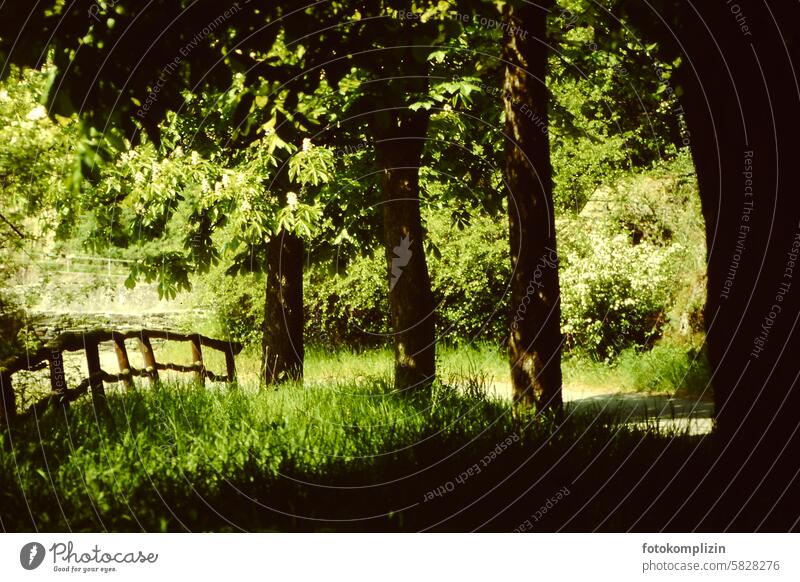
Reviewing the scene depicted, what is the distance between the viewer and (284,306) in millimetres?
11812

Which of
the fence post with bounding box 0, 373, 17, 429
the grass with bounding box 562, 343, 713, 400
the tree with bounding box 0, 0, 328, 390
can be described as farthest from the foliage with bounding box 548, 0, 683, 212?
the fence post with bounding box 0, 373, 17, 429

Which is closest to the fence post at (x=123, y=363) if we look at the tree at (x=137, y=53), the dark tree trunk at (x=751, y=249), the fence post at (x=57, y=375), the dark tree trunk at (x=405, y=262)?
the fence post at (x=57, y=375)

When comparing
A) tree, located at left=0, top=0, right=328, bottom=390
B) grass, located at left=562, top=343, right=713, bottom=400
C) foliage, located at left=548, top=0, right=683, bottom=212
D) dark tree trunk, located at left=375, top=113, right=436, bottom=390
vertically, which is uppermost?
foliage, located at left=548, top=0, right=683, bottom=212

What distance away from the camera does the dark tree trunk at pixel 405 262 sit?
9.09 meters

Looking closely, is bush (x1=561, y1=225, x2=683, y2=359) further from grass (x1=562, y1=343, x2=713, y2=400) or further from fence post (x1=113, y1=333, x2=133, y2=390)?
fence post (x1=113, y1=333, x2=133, y2=390)

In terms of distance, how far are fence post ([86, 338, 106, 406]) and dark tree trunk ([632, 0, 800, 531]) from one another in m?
5.23

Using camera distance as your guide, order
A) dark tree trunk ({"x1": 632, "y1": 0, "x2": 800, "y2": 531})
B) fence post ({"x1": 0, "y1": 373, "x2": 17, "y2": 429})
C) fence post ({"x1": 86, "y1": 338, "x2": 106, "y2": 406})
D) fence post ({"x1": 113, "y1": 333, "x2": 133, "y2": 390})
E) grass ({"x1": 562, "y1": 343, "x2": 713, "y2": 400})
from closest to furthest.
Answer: dark tree trunk ({"x1": 632, "y1": 0, "x2": 800, "y2": 531}) < fence post ({"x1": 0, "y1": 373, "x2": 17, "y2": 429}) < fence post ({"x1": 86, "y1": 338, "x2": 106, "y2": 406}) < fence post ({"x1": 113, "y1": 333, "x2": 133, "y2": 390}) < grass ({"x1": 562, "y1": 343, "x2": 713, "y2": 400})

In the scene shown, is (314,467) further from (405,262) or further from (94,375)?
(405,262)

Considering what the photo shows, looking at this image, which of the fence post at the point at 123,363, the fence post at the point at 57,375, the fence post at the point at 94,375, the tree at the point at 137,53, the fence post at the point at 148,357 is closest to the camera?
the tree at the point at 137,53

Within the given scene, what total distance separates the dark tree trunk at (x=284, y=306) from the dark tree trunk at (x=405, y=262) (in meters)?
2.78

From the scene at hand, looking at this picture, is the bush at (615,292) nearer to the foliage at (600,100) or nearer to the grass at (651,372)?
the grass at (651,372)

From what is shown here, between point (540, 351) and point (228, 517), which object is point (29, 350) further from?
point (540, 351)

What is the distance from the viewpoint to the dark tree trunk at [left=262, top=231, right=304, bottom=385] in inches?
463

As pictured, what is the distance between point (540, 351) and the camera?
6.55 meters
